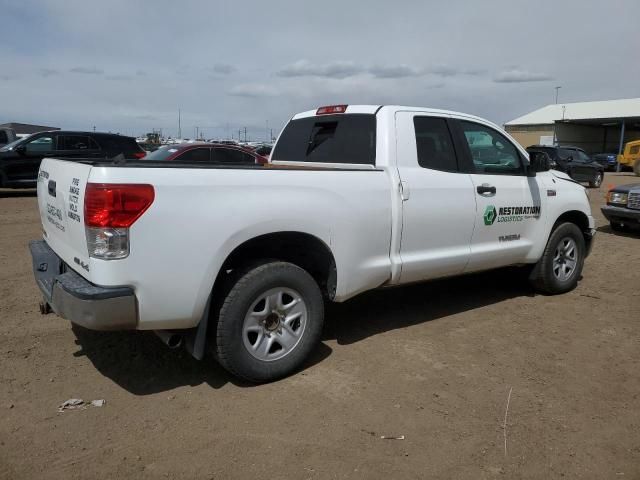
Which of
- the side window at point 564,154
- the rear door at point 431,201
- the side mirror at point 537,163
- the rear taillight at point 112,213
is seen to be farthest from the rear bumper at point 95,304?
the side window at point 564,154

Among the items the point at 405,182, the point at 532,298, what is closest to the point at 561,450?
the point at 405,182

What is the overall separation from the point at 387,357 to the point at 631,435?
1.68m

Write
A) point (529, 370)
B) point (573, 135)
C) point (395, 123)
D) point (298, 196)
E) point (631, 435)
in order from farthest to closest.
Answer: point (573, 135)
point (395, 123)
point (529, 370)
point (298, 196)
point (631, 435)

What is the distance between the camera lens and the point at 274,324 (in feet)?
12.1

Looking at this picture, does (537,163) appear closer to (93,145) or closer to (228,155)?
(228,155)

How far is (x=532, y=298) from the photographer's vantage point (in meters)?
5.89

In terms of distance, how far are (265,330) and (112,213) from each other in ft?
4.24

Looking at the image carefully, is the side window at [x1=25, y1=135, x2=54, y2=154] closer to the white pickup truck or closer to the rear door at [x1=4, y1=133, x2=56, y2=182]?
the rear door at [x1=4, y1=133, x2=56, y2=182]

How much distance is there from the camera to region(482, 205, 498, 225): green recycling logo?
16.0 feet

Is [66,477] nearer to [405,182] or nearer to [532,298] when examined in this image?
[405,182]

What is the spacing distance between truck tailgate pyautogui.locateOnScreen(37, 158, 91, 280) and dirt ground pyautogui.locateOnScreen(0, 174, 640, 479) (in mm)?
886

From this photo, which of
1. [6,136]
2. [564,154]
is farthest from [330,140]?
[564,154]

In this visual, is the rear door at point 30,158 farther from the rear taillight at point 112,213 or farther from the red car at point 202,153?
the rear taillight at point 112,213

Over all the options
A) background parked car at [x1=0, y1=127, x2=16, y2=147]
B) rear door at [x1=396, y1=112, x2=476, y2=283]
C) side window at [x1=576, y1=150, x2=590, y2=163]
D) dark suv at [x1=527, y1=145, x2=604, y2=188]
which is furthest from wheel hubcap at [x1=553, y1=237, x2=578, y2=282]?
side window at [x1=576, y1=150, x2=590, y2=163]
